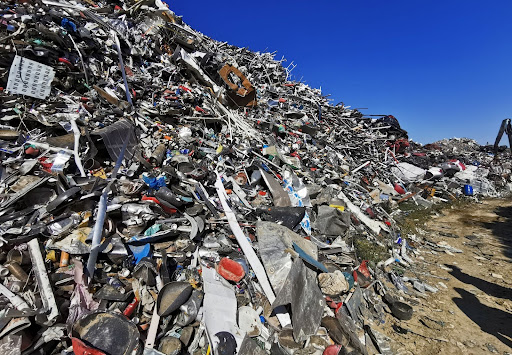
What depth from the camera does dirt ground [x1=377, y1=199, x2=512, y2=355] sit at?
340 cm

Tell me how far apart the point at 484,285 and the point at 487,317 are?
1.12 metres

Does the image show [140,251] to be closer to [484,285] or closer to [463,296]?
[463,296]

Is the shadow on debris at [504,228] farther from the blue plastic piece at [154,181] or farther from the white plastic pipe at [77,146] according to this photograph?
the white plastic pipe at [77,146]

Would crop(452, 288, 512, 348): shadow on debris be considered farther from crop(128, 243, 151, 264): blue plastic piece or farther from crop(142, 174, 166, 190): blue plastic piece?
crop(142, 174, 166, 190): blue plastic piece

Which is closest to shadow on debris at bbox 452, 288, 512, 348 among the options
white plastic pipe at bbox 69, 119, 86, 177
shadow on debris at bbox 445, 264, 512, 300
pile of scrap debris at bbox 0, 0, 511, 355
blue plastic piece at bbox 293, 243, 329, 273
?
shadow on debris at bbox 445, 264, 512, 300

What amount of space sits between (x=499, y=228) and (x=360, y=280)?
6759mm

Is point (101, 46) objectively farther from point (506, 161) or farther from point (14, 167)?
point (506, 161)

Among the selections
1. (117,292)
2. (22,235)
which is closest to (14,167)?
(22,235)

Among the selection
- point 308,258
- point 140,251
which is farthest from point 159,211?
point 308,258

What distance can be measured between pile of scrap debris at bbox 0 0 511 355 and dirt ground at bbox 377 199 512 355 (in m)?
0.33

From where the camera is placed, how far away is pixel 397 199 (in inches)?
355

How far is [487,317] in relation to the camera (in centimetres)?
397

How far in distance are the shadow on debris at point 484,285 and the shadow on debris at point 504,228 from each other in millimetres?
1762

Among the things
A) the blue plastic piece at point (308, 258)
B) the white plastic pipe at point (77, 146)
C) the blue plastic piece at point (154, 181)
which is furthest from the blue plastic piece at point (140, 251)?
the blue plastic piece at point (308, 258)
